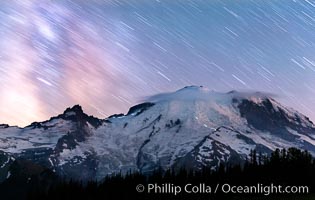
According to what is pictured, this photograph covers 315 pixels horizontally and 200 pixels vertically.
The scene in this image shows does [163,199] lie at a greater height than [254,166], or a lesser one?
lesser

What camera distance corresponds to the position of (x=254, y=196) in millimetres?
157000

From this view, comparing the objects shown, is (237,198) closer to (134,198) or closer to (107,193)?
(134,198)

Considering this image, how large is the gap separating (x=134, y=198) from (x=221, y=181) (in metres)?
28.0

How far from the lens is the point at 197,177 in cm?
19950

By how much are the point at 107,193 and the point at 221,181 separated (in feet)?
127

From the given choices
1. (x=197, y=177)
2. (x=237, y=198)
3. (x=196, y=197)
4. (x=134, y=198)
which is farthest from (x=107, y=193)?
(x=237, y=198)

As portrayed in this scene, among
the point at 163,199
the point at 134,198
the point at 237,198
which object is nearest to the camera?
the point at 237,198

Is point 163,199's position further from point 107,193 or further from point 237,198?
point 107,193

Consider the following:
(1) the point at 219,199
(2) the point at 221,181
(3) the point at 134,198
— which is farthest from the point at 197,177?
(1) the point at 219,199

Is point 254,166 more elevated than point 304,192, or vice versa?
point 254,166

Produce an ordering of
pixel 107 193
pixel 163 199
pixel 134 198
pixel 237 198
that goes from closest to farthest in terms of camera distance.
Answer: pixel 237 198 < pixel 163 199 < pixel 134 198 < pixel 107 193

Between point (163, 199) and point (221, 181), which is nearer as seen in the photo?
point (163, 199)

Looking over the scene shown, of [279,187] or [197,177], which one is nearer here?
[279,187]

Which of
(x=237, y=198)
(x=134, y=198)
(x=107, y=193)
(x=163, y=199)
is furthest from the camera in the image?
(x=107, y=193)
